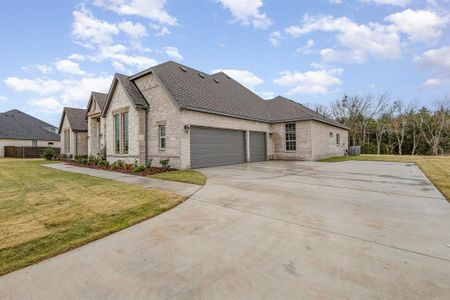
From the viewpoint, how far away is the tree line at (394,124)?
33.0 metres

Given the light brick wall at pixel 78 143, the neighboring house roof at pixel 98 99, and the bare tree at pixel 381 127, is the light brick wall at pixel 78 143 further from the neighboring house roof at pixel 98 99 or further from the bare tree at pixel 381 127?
the bare tree at pixel 381 127

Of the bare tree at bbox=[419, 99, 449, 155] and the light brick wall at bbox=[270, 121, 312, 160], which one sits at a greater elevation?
the bare tree at bbox=[419, 99, 449, 155]

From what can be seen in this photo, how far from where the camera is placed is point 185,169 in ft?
40.1

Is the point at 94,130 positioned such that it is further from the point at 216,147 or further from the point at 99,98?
the point at 216,147

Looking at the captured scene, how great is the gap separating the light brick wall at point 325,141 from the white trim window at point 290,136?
1467 mm

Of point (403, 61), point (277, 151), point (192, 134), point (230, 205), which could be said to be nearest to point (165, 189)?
point (230, 205)

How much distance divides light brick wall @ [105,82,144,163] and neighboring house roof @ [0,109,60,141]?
26297 mm

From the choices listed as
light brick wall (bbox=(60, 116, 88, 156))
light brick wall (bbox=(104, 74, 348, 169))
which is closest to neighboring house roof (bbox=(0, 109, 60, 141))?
light brick wall (bbox=(60, 116, 88, 156))

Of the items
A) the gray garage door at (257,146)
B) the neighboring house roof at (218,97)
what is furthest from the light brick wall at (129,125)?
the gray garage door at (257,146)

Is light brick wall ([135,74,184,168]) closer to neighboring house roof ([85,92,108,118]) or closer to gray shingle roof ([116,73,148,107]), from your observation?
gray shingle roof ([116,73,148,107])

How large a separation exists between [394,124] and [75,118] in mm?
44459

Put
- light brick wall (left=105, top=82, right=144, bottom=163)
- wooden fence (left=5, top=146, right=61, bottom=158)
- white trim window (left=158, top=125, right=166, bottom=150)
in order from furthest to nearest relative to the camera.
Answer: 1. wooden fence (left=5, top=146, right=61, bottom=158)
2. light brick wall (left=105, top=82, right=144, bottom=163)
3. white trim window (left=158, top=125, right=166, bottom=150)

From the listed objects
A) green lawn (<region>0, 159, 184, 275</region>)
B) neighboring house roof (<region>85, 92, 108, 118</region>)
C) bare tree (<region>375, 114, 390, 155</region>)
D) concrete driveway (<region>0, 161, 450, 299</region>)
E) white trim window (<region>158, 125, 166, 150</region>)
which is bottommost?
concrete driveway (<region>0, 161, 450, 299</region>)

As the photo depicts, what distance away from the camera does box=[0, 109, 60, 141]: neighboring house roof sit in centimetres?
3212
